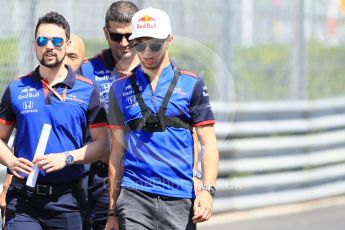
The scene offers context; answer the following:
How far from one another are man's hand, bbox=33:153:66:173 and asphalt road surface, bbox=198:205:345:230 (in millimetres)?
4893

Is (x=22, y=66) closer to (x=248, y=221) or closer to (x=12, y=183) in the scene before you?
(x=12, y=183)

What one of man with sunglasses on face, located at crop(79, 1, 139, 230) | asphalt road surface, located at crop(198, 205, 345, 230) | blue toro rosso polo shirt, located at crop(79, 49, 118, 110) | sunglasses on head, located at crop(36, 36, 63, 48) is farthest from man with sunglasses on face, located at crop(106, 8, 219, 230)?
asphalt road surface, located at crop(198, 205, 345, 230)

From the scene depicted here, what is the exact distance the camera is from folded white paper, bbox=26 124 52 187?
5781 millimetres

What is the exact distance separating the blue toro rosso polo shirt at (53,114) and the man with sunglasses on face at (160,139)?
28 centimetres

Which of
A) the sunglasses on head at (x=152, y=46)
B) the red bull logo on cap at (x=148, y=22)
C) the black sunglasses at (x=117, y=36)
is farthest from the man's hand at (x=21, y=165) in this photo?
the black sunglasses at (x=117, y=36)

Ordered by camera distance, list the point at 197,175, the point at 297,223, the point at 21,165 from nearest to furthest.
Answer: the point at 21,165 < the point at 197,175 < the point at 297,223

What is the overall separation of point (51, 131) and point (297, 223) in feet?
18.3

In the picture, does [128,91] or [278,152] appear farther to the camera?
[278,152]

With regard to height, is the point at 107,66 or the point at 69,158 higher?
the point at 107,66

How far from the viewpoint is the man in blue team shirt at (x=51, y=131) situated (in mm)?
5813

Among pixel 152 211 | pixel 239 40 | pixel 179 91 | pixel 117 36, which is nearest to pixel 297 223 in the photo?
pixel 239 40

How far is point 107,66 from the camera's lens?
264 inches

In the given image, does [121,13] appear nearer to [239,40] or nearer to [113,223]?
[113,223]

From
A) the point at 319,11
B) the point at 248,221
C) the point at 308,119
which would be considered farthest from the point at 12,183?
the point at 319,11
